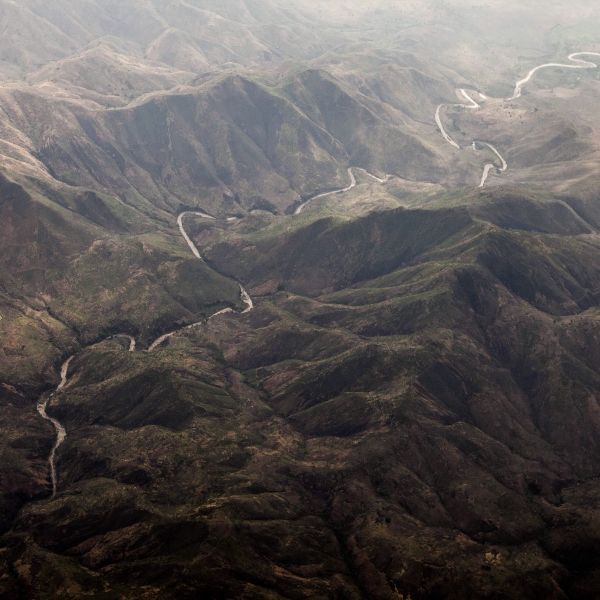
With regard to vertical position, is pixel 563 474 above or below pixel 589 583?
below

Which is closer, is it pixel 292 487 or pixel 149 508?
pixel 149 508

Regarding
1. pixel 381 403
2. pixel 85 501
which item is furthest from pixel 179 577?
pixel 381 403

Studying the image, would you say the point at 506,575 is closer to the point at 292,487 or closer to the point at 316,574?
the point at 316,574

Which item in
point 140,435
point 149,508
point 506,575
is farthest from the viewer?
point 140,435

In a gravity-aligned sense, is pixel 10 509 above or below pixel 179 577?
below

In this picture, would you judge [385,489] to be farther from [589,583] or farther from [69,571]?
[69,571]

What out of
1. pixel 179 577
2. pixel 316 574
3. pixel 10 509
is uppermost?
pixel 179 577

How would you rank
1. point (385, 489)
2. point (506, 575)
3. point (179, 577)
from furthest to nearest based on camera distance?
point (385, 489)
point (506, 575)
point (179, 577)

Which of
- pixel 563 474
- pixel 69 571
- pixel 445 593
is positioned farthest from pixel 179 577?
pixel 563 474

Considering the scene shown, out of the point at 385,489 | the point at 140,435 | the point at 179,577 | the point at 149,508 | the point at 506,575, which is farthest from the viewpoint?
the point at 140,435
